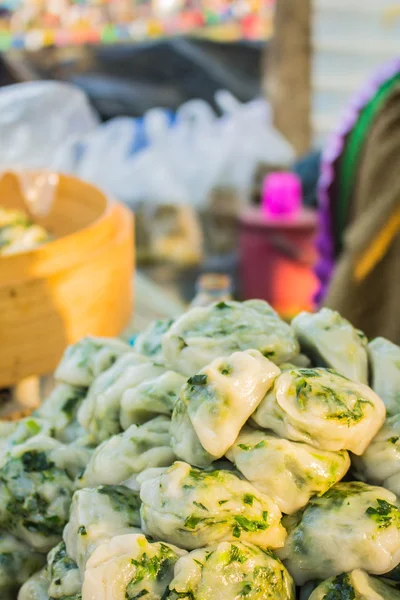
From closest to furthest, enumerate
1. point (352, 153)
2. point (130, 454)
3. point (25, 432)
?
→ 1. point (130, 454)
2. point (25, 432)
3. point (352, 153)

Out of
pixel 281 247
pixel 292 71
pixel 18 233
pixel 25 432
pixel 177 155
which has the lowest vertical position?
pixel 281 247

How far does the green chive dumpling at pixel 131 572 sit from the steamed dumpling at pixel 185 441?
8cm

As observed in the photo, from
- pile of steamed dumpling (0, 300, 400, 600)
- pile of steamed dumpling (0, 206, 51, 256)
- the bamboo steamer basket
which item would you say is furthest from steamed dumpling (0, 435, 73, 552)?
pile of steamed dumpling (0, 206, 51, 256)

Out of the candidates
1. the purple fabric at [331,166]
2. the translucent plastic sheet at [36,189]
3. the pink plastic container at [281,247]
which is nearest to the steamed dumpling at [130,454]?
the translucent plastic sheet at [36,189]

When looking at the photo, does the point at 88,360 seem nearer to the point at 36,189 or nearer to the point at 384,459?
the point at 384,459

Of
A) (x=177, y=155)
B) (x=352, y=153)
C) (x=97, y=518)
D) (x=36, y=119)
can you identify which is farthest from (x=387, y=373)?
(x=177, y=155)

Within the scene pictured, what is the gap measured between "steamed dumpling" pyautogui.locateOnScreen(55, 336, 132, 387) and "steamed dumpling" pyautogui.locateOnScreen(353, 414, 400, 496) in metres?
0.27

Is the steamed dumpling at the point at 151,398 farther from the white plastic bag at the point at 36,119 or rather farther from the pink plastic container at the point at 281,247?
the pink plastic container at the point at 281,247

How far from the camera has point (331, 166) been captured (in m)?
1.92

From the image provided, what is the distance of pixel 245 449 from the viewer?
0.55 meters

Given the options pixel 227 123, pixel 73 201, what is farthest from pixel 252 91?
pixel 73 201

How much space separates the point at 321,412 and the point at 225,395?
0.07 meters

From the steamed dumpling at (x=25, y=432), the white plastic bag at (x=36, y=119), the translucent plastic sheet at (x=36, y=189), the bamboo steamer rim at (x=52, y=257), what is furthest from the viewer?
the white plastic bag at (x=36, y=119)

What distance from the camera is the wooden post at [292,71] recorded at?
411 centimetres
